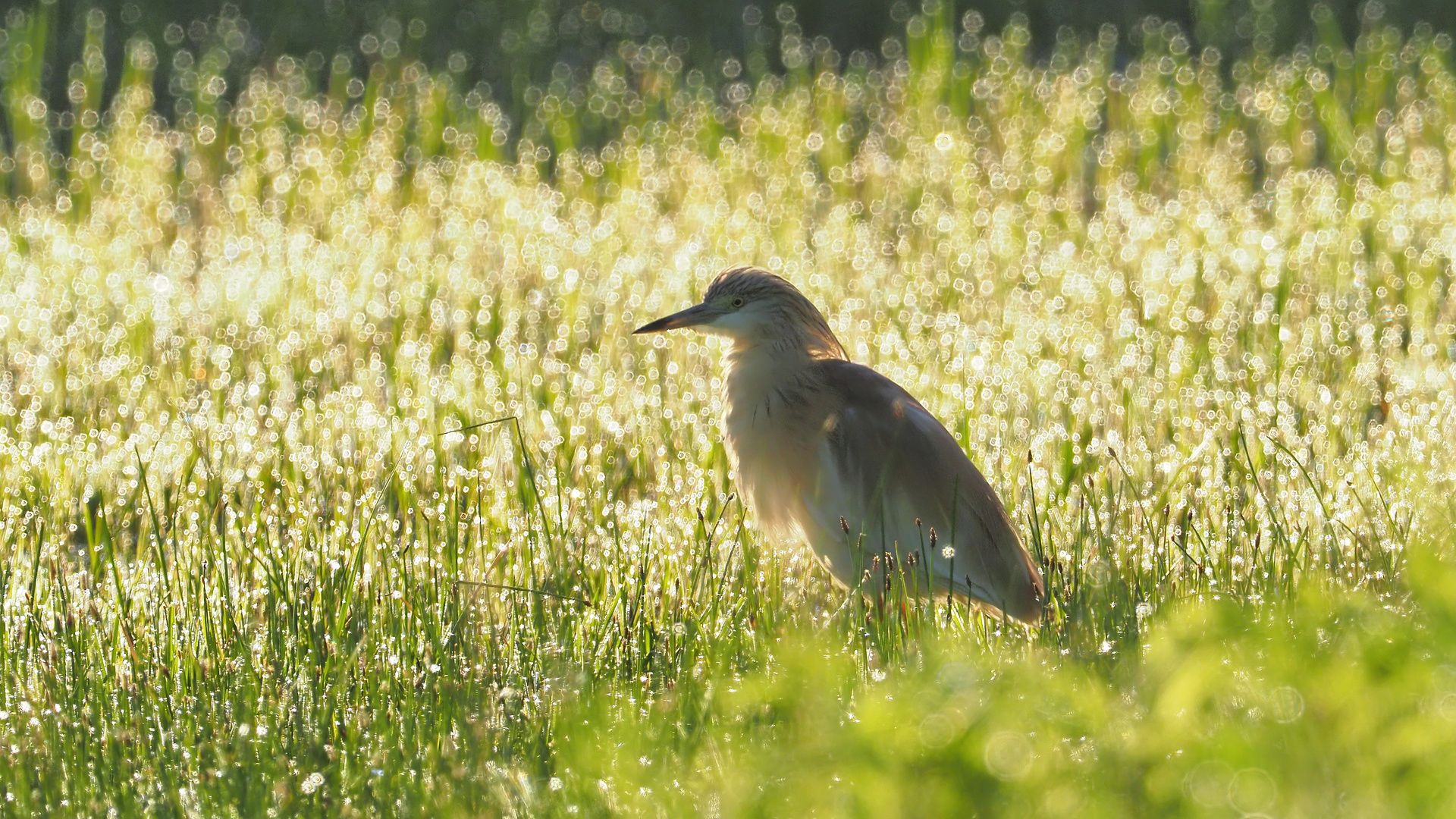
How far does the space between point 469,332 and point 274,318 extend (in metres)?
0.66

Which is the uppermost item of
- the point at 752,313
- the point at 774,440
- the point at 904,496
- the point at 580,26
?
the point at 580,26

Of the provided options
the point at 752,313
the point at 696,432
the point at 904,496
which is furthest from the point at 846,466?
the point at 696,432

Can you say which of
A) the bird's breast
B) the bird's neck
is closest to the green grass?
the bird's breast

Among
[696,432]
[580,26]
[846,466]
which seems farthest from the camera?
[580,26]

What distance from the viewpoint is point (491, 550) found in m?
3.47

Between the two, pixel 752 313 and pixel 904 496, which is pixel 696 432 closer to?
pixel 752 313

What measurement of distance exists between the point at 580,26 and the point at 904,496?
278 inches

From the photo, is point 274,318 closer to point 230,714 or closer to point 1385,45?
point 230,714

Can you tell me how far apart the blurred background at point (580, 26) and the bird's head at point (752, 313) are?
5376 millimetres

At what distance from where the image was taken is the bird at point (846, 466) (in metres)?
3.40

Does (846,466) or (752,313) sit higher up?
(752,313)

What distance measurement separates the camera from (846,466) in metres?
3.48

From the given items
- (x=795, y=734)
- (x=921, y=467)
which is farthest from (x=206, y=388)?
(x=795, y=734)

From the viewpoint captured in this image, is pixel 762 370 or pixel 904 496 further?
pixel 762 370
